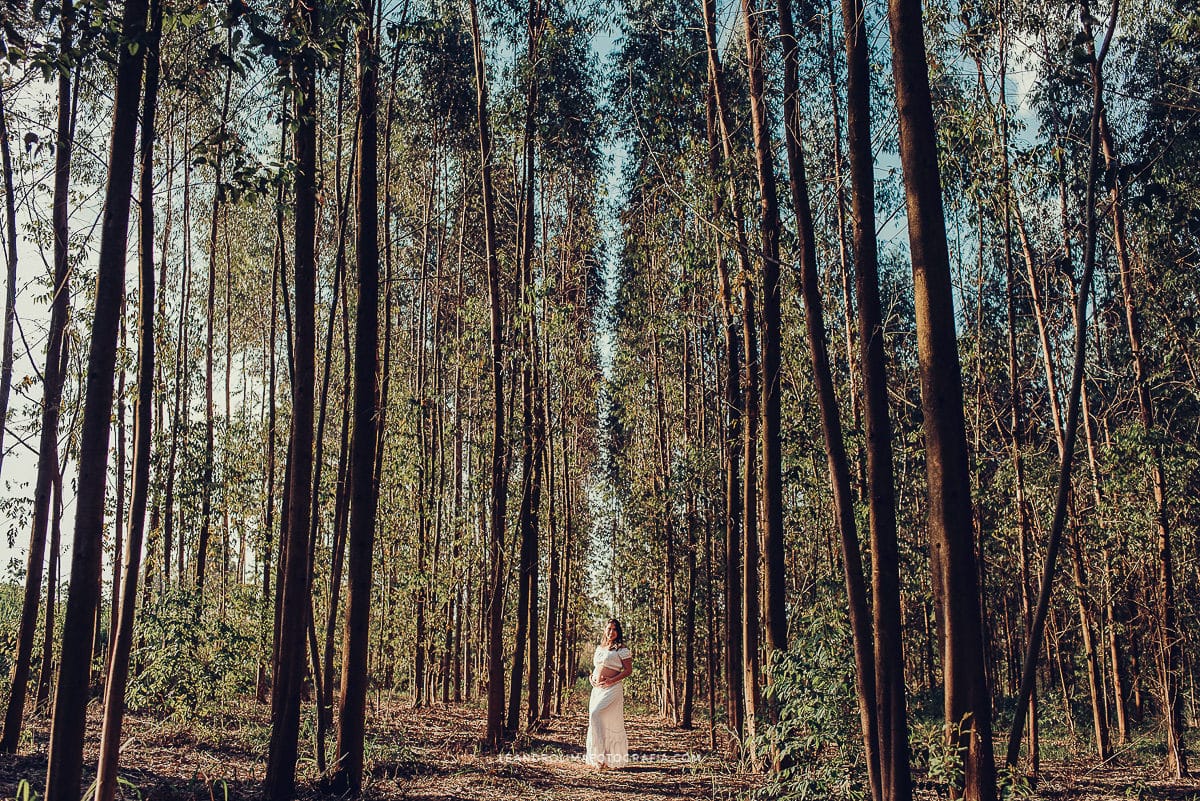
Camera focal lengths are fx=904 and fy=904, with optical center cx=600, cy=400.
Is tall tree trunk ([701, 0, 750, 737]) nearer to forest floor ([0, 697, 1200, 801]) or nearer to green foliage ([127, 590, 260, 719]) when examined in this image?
forest floor ([0, 697, 1200, 801])

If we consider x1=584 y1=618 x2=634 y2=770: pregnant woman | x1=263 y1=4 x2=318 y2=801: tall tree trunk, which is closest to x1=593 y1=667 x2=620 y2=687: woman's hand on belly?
x1=584 y1=618 x2=634 y2=770: pregnant woman

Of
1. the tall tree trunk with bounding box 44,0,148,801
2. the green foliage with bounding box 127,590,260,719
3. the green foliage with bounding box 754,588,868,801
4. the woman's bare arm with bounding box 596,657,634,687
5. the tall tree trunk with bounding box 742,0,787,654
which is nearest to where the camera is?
the tall tree trunk with bounding box 44,0,148,801

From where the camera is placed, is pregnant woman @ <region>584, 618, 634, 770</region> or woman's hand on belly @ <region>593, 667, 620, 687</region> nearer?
pregnant woman @ <region>584, 618, 634, 770</region>

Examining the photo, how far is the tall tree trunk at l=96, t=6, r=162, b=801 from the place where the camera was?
16.8ft

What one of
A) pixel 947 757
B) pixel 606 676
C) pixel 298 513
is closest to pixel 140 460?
pixel 298 513

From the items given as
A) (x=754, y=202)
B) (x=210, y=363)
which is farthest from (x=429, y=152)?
(x=754, y=202)

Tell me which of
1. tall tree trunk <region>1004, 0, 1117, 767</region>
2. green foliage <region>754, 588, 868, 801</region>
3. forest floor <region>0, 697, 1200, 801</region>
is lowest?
forest floor <region>0, 697, 1200, 801</region>

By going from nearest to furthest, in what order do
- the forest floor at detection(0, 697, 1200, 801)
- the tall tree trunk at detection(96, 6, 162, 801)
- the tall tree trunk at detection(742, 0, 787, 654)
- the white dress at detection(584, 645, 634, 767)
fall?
1. the tall tree trunk at detection(96, 6, 162, 801)
2. the forest floor at detection(0, 697, 1200, 801)
3. the tall tree trunk at detection(742, 0, 787, 654)
4. the white dress at detection(584, 645, 634, 767)

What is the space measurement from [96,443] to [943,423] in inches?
192

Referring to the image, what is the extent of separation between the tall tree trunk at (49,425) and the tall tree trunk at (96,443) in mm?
3110

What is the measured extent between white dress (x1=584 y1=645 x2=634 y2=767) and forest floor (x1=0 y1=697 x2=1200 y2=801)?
0.27 meters

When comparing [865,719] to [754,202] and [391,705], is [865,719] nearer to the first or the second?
[754,202]

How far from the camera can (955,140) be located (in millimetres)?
8422

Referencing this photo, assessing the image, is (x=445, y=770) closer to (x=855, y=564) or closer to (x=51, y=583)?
(x=51, y=583)
